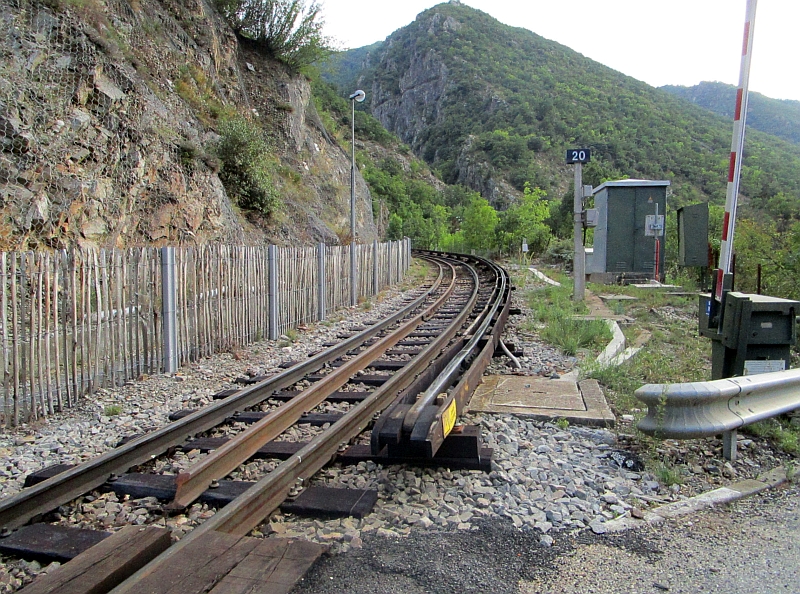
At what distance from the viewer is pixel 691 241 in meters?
7.01

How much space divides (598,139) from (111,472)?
95.1 meters

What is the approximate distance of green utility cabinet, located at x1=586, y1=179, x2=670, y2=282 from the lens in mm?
19250

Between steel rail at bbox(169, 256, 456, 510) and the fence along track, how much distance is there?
2.48 metres

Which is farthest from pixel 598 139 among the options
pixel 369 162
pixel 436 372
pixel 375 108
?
pixel 436 372

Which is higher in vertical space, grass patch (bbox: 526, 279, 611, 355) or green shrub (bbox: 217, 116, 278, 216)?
green shrub (bbox: 217, 116, 278, 216)

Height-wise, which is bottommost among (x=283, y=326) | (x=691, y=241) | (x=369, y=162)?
(x=283, y=326)

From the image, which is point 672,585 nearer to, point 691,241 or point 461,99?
point 691,241

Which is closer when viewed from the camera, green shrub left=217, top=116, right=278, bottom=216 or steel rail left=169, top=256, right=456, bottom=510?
steel rail left=169, top=256, right=456, bottom=510

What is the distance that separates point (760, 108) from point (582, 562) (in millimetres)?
136948

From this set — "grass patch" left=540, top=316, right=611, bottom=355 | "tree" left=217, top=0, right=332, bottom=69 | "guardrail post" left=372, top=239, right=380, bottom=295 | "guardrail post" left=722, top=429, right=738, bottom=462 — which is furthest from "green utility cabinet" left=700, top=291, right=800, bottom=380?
"tree" left=217, top=0, right=332, bottom=69

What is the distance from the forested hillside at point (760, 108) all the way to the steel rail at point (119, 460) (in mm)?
97392

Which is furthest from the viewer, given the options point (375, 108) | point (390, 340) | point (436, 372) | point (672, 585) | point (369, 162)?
point (375, 108)

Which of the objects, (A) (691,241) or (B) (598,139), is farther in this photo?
(B) (598,139)

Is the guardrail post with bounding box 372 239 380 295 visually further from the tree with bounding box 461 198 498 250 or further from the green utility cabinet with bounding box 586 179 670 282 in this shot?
the tree with bounding box 461 198 498 250
